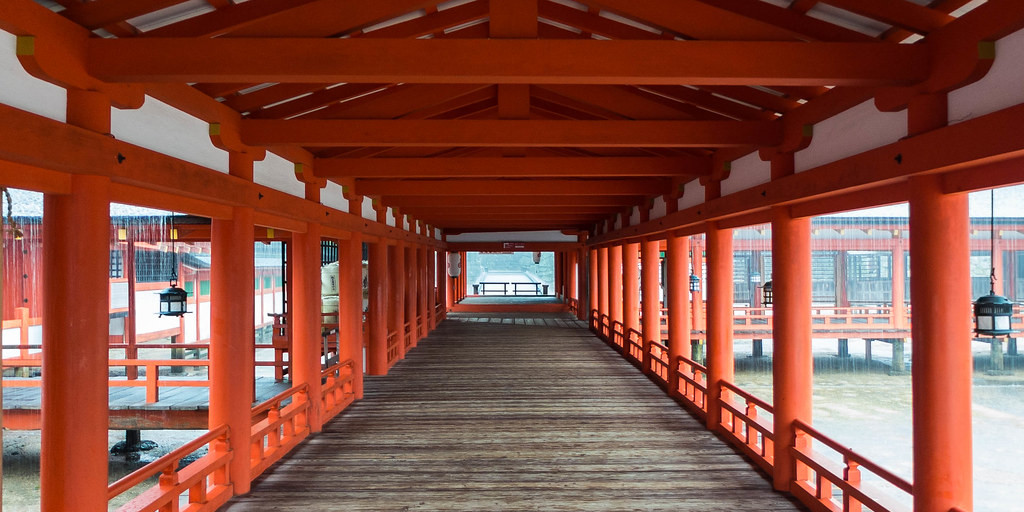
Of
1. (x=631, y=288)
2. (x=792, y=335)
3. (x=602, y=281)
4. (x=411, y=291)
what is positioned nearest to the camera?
(x=792, y=335)

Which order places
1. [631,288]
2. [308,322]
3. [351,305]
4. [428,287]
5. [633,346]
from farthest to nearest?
[428,287], [631,288], [633,346], [351,305], [308,322]

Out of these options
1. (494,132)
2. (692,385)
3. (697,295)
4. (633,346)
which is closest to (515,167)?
(494,132)

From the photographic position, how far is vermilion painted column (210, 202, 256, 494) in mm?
4266

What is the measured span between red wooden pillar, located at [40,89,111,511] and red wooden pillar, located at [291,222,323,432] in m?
2.95

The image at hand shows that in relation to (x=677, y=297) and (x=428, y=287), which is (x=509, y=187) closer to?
(x=677, y=297)

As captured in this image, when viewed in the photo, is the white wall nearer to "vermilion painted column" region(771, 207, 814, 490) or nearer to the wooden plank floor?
the wooden plank floor

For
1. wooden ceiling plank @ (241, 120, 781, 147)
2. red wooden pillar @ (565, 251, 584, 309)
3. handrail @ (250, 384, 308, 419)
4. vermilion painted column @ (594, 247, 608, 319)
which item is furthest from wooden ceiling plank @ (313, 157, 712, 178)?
red wooden pillar @ (565, 251, 584, 309)

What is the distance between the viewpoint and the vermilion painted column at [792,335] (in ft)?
14.2

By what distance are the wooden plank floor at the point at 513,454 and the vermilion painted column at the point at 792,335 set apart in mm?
476

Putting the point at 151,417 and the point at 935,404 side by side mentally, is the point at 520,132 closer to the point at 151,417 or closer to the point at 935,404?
the point at 935,404

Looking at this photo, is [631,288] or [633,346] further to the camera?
[631,288]

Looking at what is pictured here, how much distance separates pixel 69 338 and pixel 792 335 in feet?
15.9

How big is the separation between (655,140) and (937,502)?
114 inches

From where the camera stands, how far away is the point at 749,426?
5.06 metres
